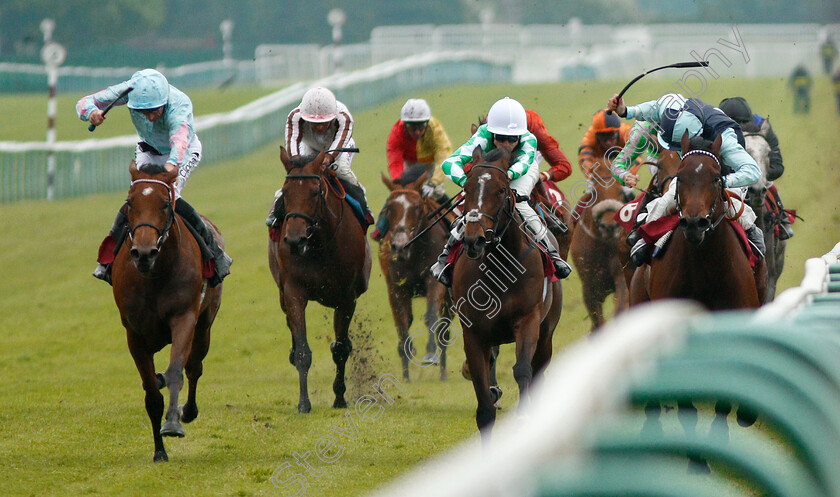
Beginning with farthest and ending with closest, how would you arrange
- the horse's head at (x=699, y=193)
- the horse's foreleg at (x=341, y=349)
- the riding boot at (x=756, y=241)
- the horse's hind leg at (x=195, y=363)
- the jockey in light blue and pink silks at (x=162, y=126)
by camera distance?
1. the horse's foreleg at (x=341, y=349)
2. the horse's hind leg at (x=195, y=363)
3. the jockey in light blue and pink silks at (x=162, y=126)
4. the riding boot at (x=756, y=241)
5. the horse's head at (x=699, y=193)

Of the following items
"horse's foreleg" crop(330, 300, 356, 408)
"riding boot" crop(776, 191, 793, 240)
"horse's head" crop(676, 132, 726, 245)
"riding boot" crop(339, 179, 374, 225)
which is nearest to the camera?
"horse's head" crop(676, 132, 726, 245)

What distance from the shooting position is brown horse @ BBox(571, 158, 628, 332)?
1062 centimetres

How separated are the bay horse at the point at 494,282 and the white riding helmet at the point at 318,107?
2398 millimetres

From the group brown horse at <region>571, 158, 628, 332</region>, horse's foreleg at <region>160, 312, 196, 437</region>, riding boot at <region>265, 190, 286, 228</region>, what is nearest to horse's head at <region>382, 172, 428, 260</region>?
riding boot at <region>265, 190, 286, 228</region>

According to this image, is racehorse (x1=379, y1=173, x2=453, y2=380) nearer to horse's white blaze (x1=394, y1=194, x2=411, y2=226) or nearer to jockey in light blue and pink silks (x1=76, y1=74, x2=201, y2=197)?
horse's white blaze (x1=394, y1=194, x2=411, y2=226)

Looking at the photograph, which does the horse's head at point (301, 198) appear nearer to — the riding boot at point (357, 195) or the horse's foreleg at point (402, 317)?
the riding boot at point (357, 195)

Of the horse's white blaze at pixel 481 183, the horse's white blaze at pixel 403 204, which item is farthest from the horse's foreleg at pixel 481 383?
the horse's white blaze at pixel 403 204

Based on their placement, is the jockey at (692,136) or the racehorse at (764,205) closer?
the jockey at (692,136)

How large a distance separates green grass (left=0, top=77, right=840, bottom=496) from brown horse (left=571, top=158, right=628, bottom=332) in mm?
1043

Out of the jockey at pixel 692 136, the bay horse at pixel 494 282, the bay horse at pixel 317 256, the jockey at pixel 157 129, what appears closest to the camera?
the bay horse at pixel 494 282

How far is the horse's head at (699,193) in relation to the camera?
658 centimetres

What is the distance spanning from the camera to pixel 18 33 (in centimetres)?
4694

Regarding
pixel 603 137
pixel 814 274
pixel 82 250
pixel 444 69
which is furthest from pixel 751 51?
pixel 814 274

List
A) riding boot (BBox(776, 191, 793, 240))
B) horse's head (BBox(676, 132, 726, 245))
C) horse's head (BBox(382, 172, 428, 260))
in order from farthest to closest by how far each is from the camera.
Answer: horse's head (BBox(382, 172, 428, 260)), riding boot (BBox(776, 191, 793, 240)), horse's head (BBox(676, 132, 726, 245))
